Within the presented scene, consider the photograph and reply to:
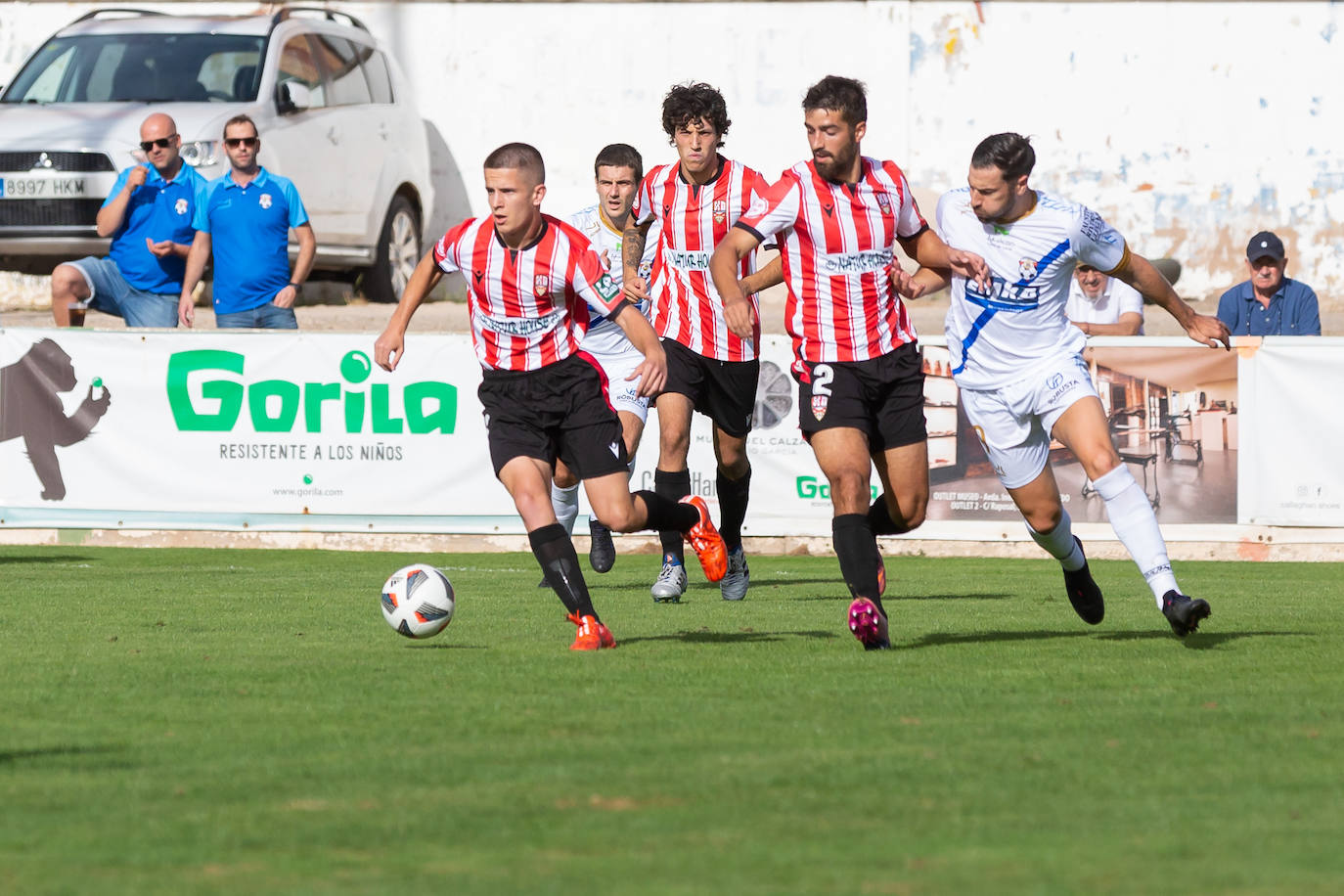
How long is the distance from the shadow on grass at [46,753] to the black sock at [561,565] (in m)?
2.38

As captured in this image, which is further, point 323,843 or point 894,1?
point 894,1

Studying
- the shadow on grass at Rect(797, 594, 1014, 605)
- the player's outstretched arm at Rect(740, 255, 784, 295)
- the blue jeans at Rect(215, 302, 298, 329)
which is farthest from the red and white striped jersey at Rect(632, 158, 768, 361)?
the blue jeans at Rect(215, 302, 298, 329)

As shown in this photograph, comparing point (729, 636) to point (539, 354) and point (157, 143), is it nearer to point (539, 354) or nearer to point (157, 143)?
point (539, 354)

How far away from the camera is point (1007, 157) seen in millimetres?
7691

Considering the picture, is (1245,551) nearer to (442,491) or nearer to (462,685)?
(442,491)

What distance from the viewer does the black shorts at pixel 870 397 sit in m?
7.98

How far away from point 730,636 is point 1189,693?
227 cm

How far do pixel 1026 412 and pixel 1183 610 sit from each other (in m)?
1.02

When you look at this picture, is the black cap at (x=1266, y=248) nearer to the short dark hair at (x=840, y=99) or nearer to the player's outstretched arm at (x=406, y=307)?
the short dark hair at (x=840, y=99)

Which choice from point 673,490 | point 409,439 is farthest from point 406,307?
point 409,439

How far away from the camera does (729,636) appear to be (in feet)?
27.2

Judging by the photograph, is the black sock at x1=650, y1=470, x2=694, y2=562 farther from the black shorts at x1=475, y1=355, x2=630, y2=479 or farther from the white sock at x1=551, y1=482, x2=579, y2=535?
the black shorts at x1=475, y1=355, x2=630, y2=479

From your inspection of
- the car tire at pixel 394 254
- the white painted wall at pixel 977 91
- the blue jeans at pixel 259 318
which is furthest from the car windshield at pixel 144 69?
the white painted wall at pixel 977 91

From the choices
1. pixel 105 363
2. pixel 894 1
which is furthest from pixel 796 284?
pixel 894 1
